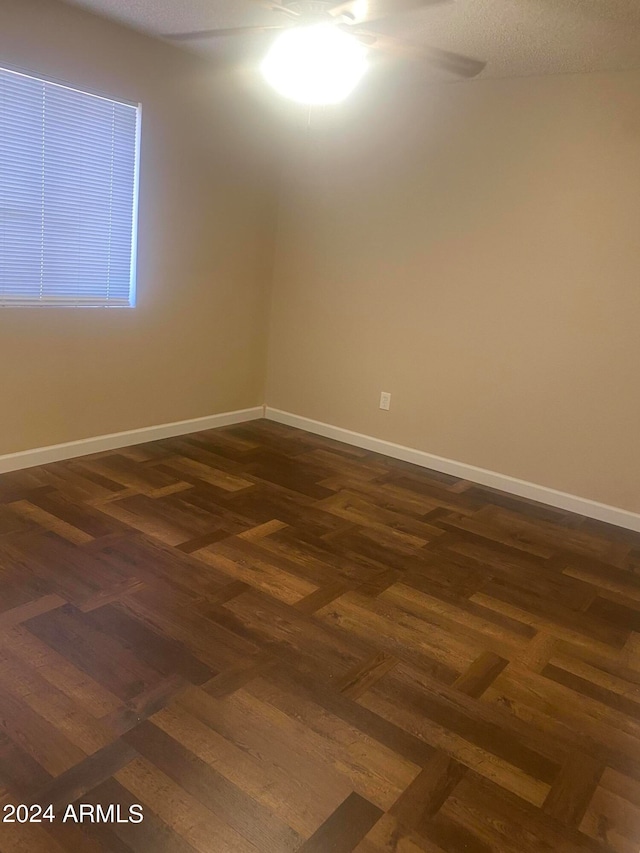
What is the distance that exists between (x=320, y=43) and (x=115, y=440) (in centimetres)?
234

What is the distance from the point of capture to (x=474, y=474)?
152 inches

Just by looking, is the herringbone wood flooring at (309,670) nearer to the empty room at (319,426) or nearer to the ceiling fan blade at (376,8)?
the empty room at (319,426)

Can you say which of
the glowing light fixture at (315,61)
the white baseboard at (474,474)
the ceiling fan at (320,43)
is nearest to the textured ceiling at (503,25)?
the ceiling fan at (320,43)

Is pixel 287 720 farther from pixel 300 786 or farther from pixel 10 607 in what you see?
pixel 10 607

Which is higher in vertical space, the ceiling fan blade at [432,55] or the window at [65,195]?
the ceiling fan blade at [432,55]

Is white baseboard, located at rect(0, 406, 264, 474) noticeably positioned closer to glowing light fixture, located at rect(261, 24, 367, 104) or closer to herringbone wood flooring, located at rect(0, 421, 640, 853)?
herringbone wood flooring, located at rect(0, 421, 640, 853)

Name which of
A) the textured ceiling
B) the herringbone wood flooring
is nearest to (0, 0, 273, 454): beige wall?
the textured ceiling

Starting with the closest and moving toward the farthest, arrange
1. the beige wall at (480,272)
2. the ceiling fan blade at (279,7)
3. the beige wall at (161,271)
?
1. the ceiling fan blade at (279,7)
2. the beige wall at (161,271)
3. the beige wall at (480,272)

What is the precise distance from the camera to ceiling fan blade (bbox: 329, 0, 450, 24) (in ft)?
7.43

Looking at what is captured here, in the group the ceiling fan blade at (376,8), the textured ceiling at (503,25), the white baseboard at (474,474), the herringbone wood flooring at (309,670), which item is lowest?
the herringbone wood flooring at (309,670)

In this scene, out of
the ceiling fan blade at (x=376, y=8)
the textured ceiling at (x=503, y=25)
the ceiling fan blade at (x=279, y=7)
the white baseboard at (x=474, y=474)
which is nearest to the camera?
the ceiling fan blade at (x=279, y=7)

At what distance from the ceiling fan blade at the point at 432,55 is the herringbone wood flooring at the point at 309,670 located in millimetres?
2044

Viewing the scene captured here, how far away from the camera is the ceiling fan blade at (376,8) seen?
227cm

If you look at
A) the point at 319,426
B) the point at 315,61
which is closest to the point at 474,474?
the point at 319,426
